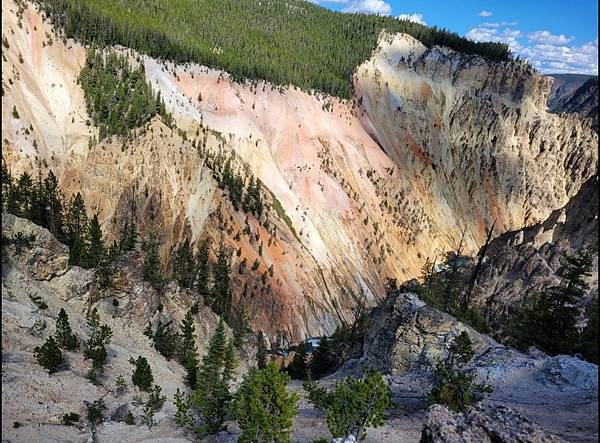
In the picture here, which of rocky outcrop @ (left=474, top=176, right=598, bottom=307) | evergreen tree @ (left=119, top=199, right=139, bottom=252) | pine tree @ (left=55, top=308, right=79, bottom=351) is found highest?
evergreen tree @ (left=119, top=199, right=139, bottom=252)

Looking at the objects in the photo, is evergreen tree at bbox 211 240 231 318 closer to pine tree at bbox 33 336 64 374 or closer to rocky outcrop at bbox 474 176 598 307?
pine tree at bbox 33 336 64 374

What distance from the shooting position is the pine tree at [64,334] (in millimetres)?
26297

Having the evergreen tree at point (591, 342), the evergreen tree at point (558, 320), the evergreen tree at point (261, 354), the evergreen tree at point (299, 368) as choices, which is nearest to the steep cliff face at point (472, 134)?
the evergreen tree at point (261, 354)

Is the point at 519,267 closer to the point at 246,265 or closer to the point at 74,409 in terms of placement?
the point at 246,265

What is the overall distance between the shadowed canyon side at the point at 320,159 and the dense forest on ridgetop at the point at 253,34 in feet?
8.88

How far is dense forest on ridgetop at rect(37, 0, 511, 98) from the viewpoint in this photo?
63.0m

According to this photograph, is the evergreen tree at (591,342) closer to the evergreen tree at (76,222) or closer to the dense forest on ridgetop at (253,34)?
the evergreen tree at (76,222)

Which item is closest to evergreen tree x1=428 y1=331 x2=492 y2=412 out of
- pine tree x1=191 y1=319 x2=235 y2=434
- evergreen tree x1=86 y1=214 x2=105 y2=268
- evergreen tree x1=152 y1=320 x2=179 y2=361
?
pine tree x1=191 y1=319 x2=235 y2=434

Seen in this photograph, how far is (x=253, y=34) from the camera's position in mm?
94188

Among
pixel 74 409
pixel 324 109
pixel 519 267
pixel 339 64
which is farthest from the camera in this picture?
pixel 339 64

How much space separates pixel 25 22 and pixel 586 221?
65809 millimetres

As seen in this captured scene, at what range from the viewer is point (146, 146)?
5262cm

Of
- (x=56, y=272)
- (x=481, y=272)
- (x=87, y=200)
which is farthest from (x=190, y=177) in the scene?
(x=481, y=272)

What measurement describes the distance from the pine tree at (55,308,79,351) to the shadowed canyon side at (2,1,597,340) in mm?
24402
